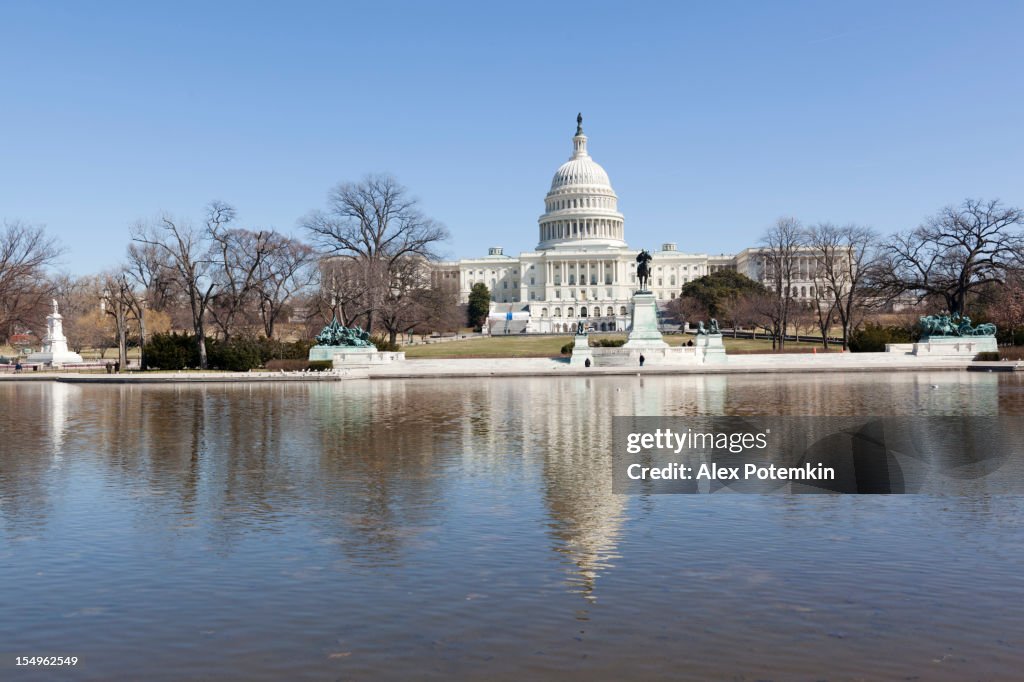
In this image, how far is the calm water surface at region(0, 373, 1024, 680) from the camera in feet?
19.2

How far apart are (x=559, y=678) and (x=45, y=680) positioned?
10.8 feet

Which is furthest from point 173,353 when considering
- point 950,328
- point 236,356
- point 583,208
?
point 583,208

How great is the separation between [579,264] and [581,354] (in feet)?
355

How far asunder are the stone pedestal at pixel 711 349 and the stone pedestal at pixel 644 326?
2316 mm

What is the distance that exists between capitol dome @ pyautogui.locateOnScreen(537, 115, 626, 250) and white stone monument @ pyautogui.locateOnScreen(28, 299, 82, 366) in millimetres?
106180

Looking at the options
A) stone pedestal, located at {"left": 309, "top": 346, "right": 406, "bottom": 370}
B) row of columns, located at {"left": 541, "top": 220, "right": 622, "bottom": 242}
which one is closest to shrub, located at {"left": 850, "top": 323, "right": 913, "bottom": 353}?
stone pedestal, located at {"left": 309, "top": 346, "right": 406, "bottom": 370}

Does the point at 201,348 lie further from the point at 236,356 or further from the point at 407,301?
the point at 407,301

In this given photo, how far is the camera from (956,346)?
48312mm

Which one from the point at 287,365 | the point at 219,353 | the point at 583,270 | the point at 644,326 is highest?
the point at 583,270

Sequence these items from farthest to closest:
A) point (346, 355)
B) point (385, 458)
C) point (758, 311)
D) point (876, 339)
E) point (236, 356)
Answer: point (758, 311), point (876, 339), point (346, 355), point (236, 356), point (385, 458)

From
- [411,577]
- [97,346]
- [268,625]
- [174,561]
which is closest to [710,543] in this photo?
[411,577]

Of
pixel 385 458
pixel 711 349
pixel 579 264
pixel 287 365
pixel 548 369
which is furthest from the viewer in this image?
pixel 579 264

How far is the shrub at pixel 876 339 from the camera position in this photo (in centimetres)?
5184

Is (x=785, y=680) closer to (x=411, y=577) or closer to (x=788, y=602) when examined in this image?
(x=788, y=602)
